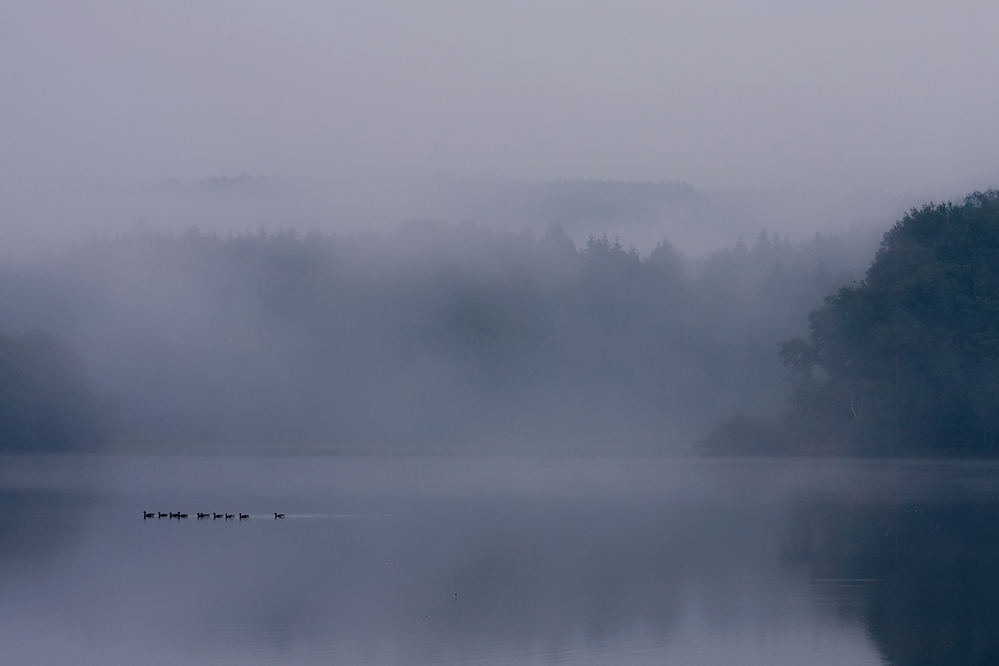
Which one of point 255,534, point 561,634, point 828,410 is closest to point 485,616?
point 561,634

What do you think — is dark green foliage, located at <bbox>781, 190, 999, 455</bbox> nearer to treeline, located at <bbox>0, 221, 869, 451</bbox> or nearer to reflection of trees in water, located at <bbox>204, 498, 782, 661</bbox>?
treeline, located at <bbox>0, 221, 869, 451</bbox>

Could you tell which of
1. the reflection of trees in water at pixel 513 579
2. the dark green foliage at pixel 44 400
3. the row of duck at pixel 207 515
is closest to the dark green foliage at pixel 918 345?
the reflection of trees in water at pixel 513 579

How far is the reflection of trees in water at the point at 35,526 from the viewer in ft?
73.8

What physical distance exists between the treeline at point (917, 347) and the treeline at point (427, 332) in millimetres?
20505

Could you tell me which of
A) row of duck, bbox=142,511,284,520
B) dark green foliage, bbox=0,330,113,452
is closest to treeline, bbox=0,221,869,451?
dark green foliage, bbox=0,330,113,452

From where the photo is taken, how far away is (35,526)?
2770 cm

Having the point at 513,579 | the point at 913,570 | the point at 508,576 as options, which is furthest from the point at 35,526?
the point at 913,570

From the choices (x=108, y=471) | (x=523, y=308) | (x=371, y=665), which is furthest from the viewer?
(x=523, y=308)

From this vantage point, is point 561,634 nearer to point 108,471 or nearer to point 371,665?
point 371,665

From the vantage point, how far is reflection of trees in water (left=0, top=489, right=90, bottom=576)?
73.8ft

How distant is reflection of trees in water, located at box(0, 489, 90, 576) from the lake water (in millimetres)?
112

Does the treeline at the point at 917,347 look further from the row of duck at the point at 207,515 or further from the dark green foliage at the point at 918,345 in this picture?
the row of duck at the point at 207,515

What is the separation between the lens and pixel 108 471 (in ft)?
169

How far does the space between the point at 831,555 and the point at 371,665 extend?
1091cm
